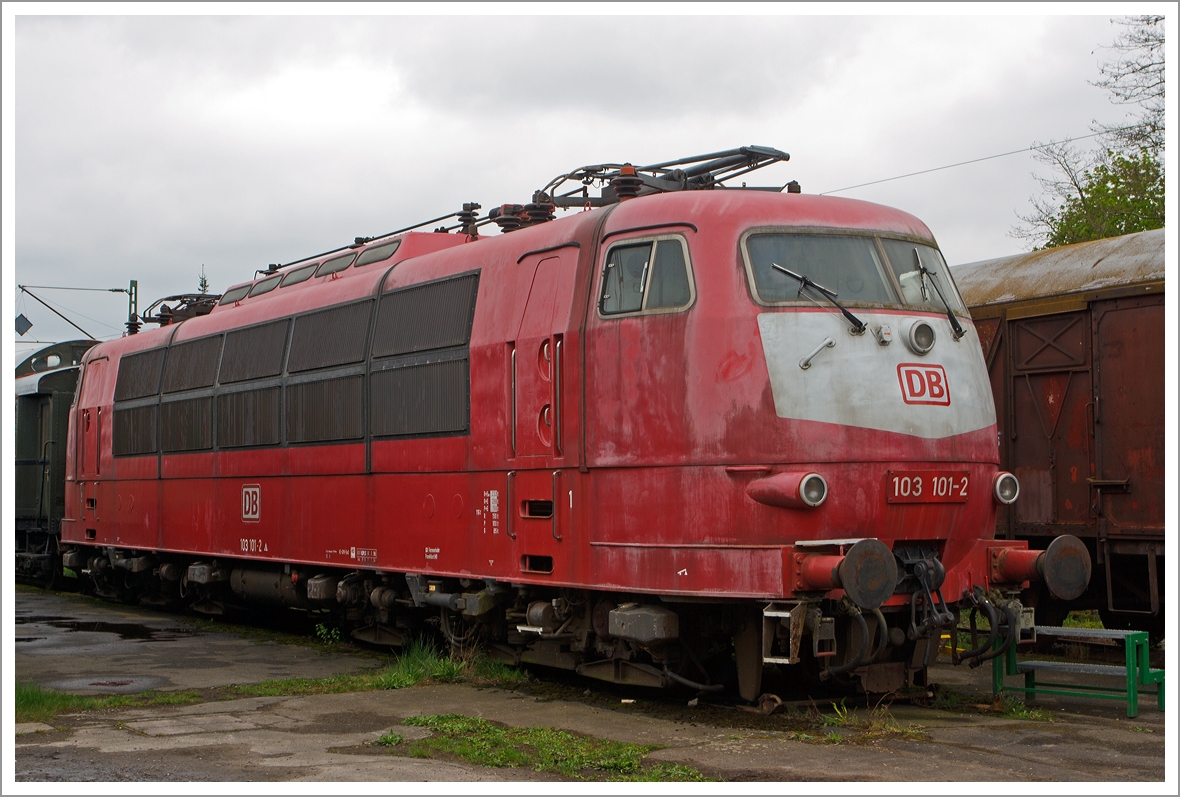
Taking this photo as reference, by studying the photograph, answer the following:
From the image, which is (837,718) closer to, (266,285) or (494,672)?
(494,672)

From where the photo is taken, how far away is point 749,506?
339 inches

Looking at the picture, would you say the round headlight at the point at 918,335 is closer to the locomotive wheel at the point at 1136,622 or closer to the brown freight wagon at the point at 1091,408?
the brown freight wagon at the point at 1091,408

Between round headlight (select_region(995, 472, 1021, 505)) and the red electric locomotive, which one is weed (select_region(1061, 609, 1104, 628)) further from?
the red electric locomotive

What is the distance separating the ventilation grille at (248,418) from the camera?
13742 millimetres

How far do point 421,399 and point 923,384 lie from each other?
4.39 metres

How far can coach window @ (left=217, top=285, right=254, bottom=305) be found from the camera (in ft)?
52.5

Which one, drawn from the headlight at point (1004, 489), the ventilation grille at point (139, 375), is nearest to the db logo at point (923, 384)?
the headlight at point (1004, 489)

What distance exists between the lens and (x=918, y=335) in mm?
9023

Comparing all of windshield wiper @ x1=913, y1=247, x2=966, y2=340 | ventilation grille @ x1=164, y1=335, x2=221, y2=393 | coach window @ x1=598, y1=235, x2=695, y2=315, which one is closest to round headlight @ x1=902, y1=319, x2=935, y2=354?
windshield wiper @ x1=913, y1=247, x2=966, y2=340

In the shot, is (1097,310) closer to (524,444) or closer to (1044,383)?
(1044,383)

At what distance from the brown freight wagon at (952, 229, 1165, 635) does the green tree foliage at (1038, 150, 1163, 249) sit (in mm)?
17150

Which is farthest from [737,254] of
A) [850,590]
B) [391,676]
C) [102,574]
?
[102,574]

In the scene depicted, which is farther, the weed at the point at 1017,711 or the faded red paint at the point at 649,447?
the weed at the point at 1017,711

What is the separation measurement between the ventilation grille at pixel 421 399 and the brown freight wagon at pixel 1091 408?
17.9 ft
